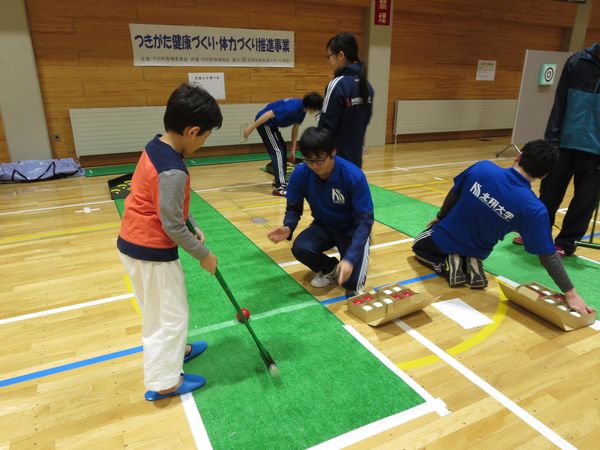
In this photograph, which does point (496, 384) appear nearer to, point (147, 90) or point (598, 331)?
point (598, 331)

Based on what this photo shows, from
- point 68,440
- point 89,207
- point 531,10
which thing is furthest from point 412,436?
point 531,10

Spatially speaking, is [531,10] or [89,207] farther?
[531,10]

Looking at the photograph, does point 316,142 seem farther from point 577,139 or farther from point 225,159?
point 225,159

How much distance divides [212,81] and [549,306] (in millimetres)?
6208

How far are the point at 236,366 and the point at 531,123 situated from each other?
7452 millimetres

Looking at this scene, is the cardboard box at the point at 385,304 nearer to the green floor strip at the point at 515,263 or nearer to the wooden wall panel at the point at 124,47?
the green floor strip at the point at 515,263

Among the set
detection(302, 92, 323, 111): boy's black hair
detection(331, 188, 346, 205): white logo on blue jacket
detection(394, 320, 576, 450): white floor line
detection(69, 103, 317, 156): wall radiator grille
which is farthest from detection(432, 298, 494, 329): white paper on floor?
detection(69, 103, 317, 156): wall radiator grille

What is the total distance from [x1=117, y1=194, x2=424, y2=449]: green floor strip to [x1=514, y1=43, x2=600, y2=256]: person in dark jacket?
2.14m

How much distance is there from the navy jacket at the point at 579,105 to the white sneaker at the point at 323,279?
6.45 ft

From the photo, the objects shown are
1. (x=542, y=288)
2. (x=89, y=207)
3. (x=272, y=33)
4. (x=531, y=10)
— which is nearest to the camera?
(x=542, y=288)

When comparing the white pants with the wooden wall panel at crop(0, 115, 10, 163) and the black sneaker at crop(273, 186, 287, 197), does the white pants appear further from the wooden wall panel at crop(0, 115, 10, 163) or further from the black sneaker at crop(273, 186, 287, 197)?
the wooden wall panel at crop(0, 115, 10, 163)

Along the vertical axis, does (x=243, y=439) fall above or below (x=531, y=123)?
below

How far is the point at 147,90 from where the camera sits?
21.7 ft

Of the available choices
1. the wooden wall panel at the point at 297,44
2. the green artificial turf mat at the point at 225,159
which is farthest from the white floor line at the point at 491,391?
the wooden wall panel at the point at 297,44
